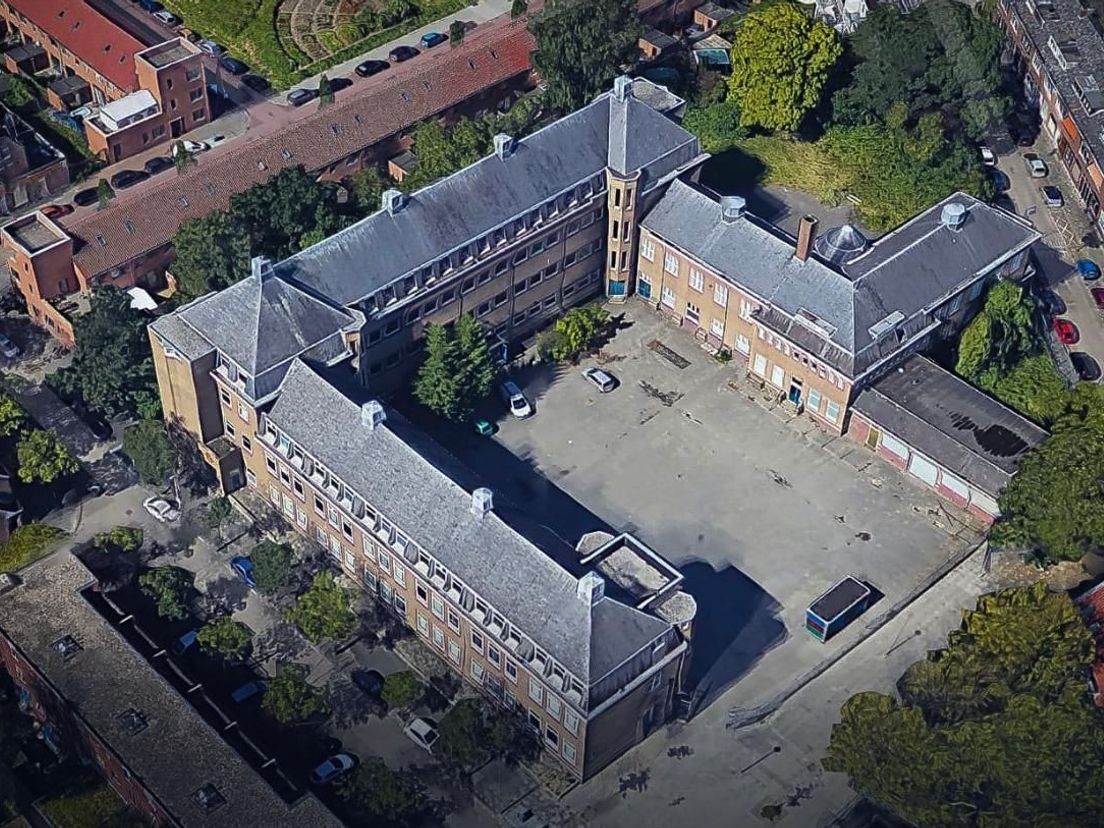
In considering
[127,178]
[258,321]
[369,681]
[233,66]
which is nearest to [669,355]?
[258,321]

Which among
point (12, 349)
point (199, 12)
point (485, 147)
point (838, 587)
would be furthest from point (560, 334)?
point (199, 12)

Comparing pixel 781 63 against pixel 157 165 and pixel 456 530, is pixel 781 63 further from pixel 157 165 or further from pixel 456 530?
pixel 456 530

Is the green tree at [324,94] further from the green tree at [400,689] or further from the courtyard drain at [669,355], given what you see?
the green tree at [400,689]

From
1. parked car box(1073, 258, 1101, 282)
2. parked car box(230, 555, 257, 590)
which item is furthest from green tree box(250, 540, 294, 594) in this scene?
parked car box(1073, 258, 1101, 282)

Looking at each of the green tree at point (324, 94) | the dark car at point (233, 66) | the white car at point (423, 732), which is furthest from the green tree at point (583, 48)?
the white car at point (423, 732)

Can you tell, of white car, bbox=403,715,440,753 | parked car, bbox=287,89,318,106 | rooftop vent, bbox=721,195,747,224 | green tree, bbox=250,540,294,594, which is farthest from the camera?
parked car, bbox=287,89,318,106

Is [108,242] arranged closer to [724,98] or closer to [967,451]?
Result: [724,98]

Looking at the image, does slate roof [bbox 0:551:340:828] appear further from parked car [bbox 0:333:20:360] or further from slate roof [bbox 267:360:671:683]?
parked car [bbox 0:333:20:360]
